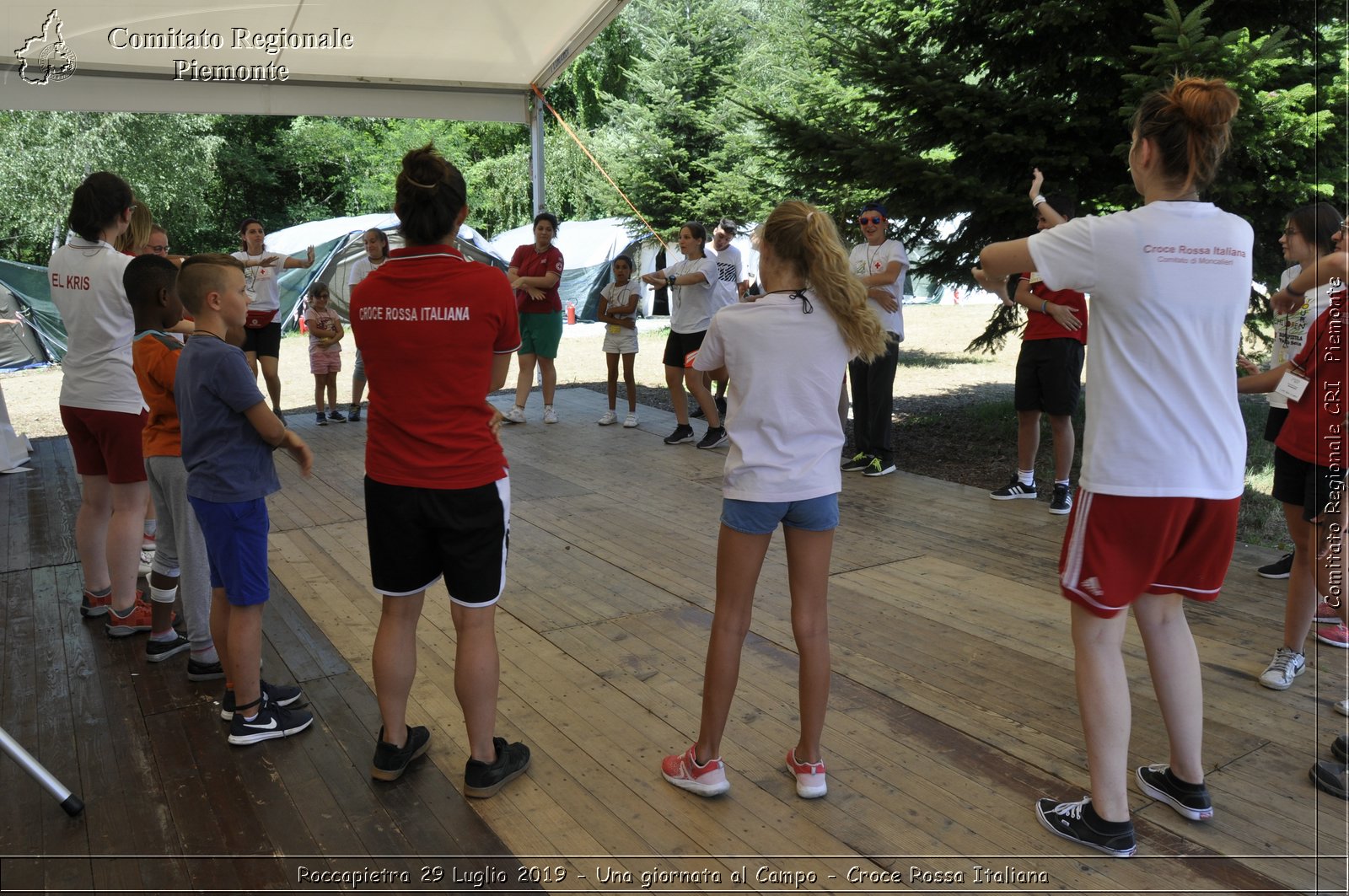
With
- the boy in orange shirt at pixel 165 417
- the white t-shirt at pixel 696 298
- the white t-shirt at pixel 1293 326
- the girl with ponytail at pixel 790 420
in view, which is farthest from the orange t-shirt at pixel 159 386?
the white t-shirt at pixel 696 298

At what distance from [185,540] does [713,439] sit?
5.15m

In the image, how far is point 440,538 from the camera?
2.57 metres

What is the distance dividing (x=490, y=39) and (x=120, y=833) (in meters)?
7.78

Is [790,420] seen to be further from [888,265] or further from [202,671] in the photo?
[888,265]

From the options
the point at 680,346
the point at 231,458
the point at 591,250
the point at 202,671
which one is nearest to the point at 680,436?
the point at 680,346

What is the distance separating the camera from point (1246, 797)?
268 cm

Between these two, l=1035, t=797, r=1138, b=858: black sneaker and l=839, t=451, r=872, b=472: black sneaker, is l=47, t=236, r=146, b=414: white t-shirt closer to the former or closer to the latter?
l=1035, t=797, r=1138, b=858: black sneaker

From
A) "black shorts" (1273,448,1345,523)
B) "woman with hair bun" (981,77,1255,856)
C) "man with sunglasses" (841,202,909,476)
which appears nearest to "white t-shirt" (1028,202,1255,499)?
"woman with hair bun" (981,77,1255,856)

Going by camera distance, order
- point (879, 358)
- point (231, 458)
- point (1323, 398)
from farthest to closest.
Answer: point (879, 358) < point (1323, 398) < point (231, 458)

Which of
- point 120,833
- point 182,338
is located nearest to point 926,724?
point 120,833

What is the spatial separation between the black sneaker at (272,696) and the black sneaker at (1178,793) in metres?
2.71

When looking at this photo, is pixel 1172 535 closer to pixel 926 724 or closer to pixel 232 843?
pixel 926 724

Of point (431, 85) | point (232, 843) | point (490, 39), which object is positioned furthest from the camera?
point (431, 85)

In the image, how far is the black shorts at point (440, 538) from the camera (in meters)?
2.54
